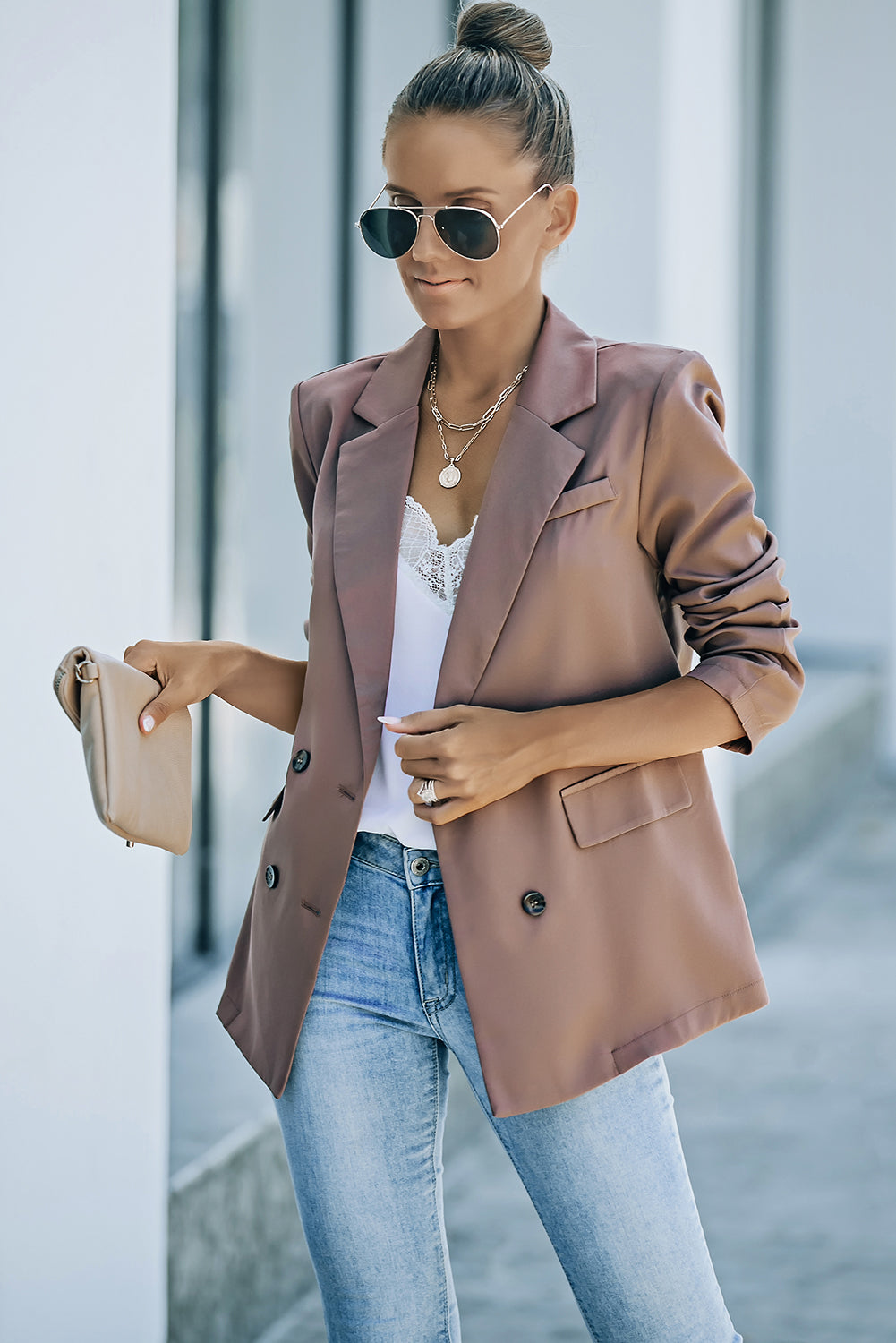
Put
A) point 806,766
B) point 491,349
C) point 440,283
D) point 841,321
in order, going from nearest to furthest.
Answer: point 440,283 → point 491,349 → point 806,766 → point 841,321

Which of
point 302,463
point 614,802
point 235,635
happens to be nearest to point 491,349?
point 302,463

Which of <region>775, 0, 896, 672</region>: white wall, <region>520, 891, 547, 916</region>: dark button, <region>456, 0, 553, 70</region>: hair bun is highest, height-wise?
<region>775, 0, 896, 672</region>: white wall

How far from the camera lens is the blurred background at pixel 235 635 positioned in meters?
2.35

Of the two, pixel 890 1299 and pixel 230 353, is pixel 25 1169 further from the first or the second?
pixel 230 353

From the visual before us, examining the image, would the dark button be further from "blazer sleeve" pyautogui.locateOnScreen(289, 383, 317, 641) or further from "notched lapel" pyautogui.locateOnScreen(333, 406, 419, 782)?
"blazer sleeve" pyautogui.locateOnScreen(289, 383, 317, 641)

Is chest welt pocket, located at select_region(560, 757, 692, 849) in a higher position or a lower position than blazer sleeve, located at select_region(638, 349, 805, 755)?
lower

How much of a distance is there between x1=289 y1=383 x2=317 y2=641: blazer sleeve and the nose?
0.33 meters

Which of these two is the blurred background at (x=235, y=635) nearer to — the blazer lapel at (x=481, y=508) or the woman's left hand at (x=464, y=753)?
the blazer lapel at (x=481, y=508)

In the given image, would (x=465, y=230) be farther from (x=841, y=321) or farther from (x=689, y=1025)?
(x=841, y=321)

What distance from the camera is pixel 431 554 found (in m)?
1.84

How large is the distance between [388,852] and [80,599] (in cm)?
83

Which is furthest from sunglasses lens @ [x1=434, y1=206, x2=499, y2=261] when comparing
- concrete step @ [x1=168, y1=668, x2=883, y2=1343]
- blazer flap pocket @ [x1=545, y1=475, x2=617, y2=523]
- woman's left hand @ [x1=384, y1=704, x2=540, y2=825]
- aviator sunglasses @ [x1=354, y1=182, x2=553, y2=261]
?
concrete step @ [x1=168, y1=668, x2=883, y2=1343]

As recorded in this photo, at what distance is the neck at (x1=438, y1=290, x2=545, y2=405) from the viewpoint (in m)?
1.86

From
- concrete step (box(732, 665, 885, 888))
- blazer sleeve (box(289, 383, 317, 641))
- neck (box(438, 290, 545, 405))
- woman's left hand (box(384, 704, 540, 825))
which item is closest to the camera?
woman's left hand (box(384, 704, 540, 825))
